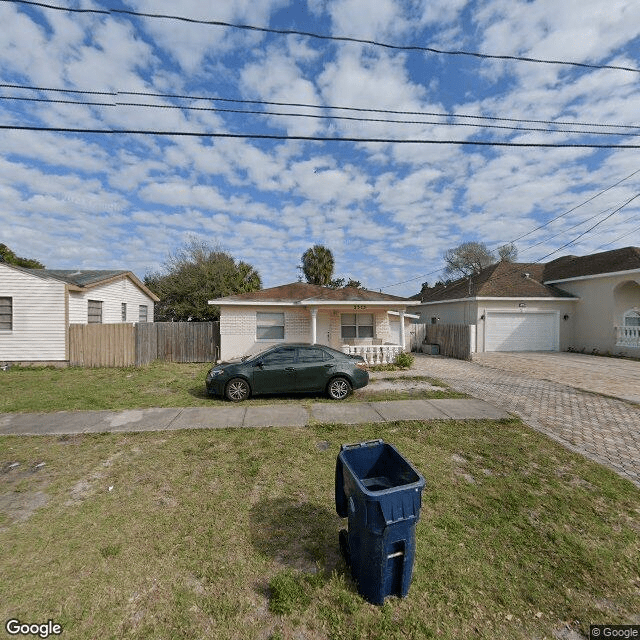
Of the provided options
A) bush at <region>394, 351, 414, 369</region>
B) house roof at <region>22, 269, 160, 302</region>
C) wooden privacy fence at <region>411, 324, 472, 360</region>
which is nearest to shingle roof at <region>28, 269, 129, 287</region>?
house roof at <region>22, 269, 160, 302</region>

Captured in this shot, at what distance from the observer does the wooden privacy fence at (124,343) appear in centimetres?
1281

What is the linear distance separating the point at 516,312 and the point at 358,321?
32.0 ft

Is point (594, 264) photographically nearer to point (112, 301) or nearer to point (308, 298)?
point (308, 298)

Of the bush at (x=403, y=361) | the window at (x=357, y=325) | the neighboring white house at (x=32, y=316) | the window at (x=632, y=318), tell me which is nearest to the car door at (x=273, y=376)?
the bush at (x=403, y=361)

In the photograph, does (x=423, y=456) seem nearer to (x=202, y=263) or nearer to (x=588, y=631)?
(x=588, y=631)

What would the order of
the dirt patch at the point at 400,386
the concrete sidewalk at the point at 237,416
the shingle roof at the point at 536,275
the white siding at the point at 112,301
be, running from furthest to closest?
1. the shingle roof at the point at 536,275
2. the white siding at the point at 112,301
3. the dirt patch at the point at 400,386
4. the concrete sidewalk at the point at 237,416

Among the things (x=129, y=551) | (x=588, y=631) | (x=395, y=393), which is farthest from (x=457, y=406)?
(x=129, y=551)

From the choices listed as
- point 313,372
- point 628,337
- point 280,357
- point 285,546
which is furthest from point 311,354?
point 628,337

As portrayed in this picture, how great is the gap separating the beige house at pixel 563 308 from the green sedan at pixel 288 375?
10.5m

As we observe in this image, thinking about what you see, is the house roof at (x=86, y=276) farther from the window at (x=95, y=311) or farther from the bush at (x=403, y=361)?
the bush at (x=403, y=361)

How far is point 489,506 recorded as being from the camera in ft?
11.6

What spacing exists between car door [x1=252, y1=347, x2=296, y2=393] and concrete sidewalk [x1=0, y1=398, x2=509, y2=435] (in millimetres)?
686

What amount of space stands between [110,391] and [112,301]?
9.15m

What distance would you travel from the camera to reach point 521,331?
18172 mm
